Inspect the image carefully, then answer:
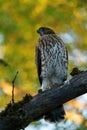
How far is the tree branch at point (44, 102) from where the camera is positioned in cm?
634

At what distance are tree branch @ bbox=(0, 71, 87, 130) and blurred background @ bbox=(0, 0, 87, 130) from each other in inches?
231

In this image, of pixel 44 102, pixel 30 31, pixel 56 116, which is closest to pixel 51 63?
pixel 56 116

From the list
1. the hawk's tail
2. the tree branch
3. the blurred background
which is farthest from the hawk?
the blurred background

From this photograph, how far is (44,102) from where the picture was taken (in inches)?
253

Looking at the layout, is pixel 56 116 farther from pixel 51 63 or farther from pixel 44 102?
pixel 51 63

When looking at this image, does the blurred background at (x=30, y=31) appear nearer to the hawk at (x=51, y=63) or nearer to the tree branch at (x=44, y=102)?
the hawk at (x=51, y=63)

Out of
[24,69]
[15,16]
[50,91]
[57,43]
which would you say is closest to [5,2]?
[15,16]

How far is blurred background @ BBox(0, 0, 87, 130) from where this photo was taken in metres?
12.8

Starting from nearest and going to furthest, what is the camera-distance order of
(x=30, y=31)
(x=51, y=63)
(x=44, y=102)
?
(x=44, y=102) → (x=51, y=63) → (x=30, y=31)

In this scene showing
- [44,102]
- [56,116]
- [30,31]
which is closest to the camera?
[44,102]

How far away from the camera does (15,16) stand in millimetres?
13703

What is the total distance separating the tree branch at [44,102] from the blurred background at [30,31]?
5860 millimetres

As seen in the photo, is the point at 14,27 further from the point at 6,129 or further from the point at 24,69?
the point at 6,129

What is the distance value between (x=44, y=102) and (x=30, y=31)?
23.9ft
